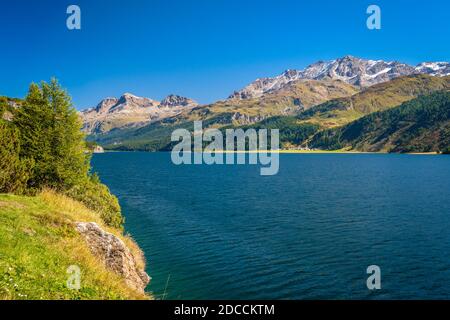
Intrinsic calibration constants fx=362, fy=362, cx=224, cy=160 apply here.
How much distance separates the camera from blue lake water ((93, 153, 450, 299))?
35125 millimetres

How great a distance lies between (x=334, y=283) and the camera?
35.6 meters

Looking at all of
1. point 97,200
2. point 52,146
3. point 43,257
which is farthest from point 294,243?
point 43,257

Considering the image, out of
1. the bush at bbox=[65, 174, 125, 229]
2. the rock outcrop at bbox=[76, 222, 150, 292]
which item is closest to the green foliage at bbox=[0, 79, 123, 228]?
the bush at bbox=[65, 174, 125, 229]

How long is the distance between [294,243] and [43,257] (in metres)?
35.1

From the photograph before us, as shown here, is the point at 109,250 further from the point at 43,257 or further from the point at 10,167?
the point at 10,167

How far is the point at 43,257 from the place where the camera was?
2080cm

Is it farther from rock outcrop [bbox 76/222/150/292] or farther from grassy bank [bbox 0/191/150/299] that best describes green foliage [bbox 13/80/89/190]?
rock outcrop [bbox 76/222/150/292]

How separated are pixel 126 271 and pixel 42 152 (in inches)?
821

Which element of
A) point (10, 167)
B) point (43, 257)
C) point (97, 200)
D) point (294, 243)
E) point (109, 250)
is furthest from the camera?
point (294, 243)

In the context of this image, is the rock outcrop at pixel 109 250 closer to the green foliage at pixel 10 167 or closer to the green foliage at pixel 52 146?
the green foliage at pixel 10 167

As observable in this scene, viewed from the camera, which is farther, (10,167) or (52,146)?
(52,146)

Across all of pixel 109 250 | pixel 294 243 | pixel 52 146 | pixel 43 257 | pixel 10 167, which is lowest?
pixel 294 243

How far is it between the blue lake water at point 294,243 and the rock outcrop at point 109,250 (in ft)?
17.6

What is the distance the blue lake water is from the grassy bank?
11.8m
